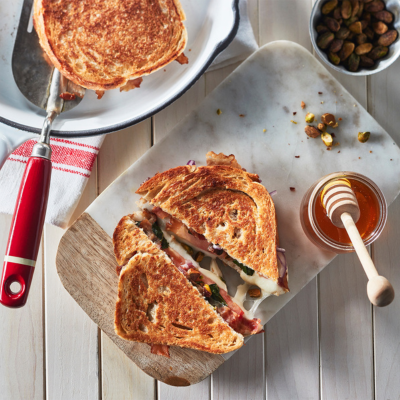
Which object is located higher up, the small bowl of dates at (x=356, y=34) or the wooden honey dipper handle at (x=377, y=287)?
the small bowl of dates at (x=356, y=34)

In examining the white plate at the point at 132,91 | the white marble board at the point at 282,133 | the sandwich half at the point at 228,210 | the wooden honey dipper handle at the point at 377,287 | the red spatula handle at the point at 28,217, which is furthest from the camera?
the white marble board at the point at 282,133

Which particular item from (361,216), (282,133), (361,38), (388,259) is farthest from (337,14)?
(388,259)

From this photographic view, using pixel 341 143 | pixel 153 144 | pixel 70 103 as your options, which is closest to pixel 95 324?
pixel 153 144

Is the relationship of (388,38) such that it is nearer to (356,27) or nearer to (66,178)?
(356,27)

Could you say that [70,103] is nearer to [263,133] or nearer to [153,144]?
[153,144]

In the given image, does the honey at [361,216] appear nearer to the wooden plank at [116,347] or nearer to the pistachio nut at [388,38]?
the pistachio nut at [388,38]

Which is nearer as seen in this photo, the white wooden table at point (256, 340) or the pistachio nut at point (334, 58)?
the pistachio nut at point (334, 58)

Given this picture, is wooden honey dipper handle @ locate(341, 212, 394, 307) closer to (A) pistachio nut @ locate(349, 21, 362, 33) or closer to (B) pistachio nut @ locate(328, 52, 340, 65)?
(B) pistachio nut @ locate(328, 52, 340, 65)

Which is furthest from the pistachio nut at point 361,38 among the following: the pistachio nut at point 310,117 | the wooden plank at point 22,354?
the wooden plank at point 22,354
